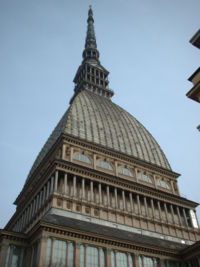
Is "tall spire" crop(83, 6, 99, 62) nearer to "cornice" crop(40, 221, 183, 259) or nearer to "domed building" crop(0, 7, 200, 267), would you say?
"domed building" crop(0, 7, 200, 267)

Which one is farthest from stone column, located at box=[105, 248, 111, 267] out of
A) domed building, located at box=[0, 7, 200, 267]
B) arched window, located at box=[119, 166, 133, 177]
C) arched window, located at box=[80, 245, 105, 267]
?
arched window, located at box=[119, 166, 133, 177]

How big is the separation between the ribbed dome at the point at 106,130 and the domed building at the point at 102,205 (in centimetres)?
25

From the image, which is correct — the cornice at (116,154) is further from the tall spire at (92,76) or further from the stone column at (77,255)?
the tall spire at (92,76)

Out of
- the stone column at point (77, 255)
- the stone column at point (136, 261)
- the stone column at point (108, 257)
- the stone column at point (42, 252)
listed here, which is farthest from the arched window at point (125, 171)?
the stone column at point (42, 252)

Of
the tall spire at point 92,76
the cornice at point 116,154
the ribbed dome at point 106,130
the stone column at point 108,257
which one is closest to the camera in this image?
the stone column at point 108,257

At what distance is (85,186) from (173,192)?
19.2 m

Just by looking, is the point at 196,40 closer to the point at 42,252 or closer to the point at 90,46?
the point at 42,252

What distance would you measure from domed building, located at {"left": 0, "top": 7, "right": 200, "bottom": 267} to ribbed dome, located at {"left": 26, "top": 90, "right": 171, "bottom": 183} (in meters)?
0.25

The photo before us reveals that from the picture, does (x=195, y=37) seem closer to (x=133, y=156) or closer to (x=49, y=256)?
(x=49, y=256)

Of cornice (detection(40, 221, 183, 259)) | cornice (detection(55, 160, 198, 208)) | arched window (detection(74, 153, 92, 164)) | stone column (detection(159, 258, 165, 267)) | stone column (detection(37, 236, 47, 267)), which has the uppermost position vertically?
arched window (detection(74, 153, 92, 164))

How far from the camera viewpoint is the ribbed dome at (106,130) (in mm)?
58719

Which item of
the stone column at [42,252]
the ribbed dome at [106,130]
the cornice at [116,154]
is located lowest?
the stone column at [42,252]

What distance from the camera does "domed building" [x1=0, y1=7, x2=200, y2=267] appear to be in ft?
114

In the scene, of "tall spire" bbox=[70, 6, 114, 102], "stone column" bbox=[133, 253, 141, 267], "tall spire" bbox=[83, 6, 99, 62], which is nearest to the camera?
"stone column" bbox=[133, 253, 141, 267]
